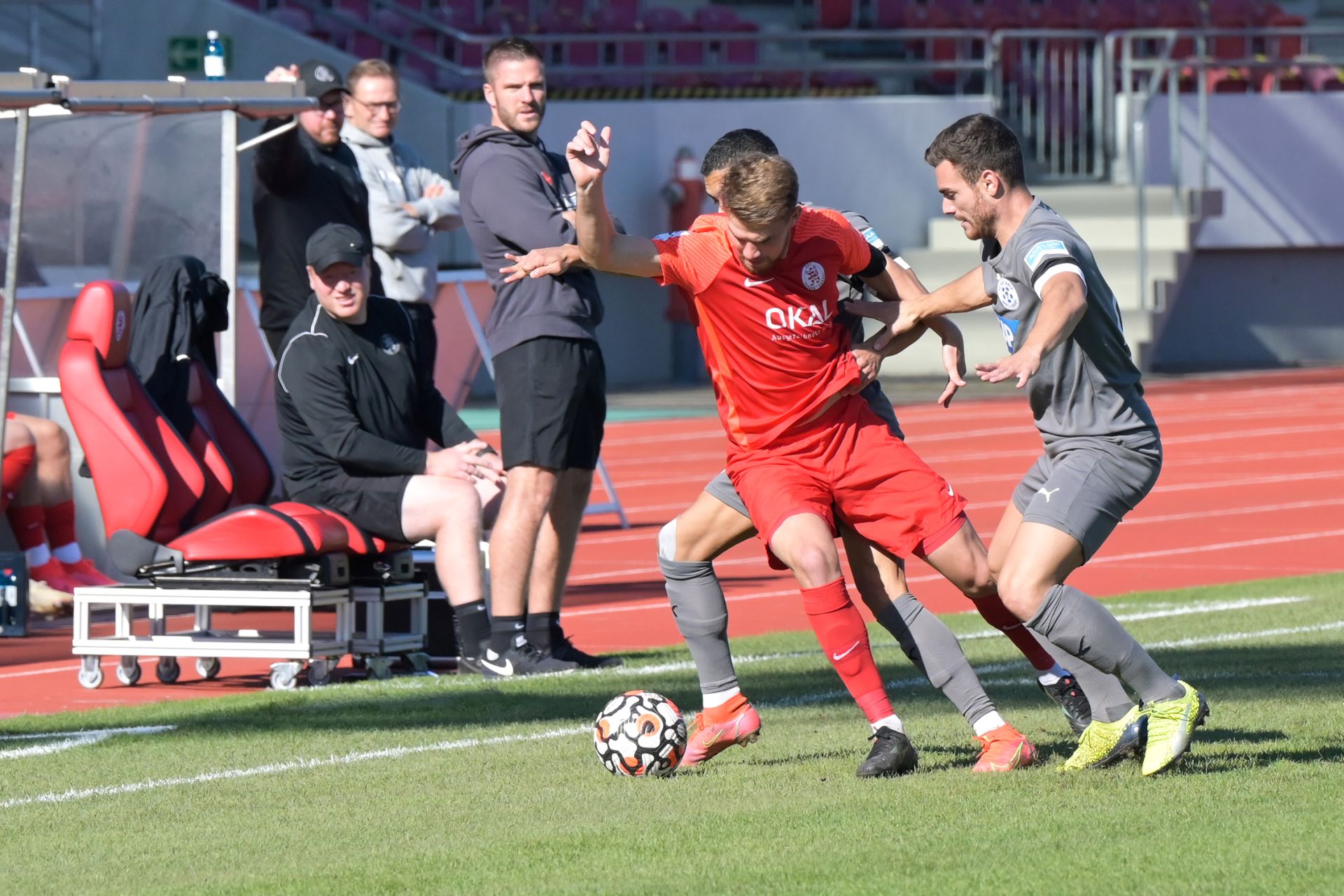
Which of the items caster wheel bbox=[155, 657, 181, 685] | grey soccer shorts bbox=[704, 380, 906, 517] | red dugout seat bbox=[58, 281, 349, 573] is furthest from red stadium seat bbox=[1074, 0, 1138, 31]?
grey soccer shorts bbox=[704, 380, 906, 517]

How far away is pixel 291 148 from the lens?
35.3 ft

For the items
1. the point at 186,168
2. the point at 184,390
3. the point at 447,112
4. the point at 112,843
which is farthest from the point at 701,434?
the point at 112,843

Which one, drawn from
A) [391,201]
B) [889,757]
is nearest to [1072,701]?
[889,757]

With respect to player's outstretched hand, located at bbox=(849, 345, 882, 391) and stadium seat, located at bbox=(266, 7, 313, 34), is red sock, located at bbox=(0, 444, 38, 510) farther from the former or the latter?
stadium seat, located at bbox=(266, 7, 313, 34)

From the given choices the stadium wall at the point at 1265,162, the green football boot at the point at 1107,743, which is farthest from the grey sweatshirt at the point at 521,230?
the stadium wall at the point at 1265,162

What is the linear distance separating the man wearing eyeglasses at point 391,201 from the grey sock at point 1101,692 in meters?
5.58

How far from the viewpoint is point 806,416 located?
20.9ft

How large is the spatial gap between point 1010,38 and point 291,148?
70.3 feet

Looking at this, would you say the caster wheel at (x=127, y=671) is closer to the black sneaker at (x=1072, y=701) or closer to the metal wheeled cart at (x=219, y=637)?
the metal wheeled cart at (x=219, y=637)

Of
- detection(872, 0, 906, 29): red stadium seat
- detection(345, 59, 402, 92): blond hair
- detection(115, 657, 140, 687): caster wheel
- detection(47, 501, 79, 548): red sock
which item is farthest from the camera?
detection(872, 0, 906, 29): red stadium seat

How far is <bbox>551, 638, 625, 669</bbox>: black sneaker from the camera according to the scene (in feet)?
29.3

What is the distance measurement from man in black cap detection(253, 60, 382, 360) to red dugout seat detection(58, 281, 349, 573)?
0.91m

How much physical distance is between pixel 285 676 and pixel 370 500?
2.65ft

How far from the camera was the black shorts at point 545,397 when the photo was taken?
879 cm
